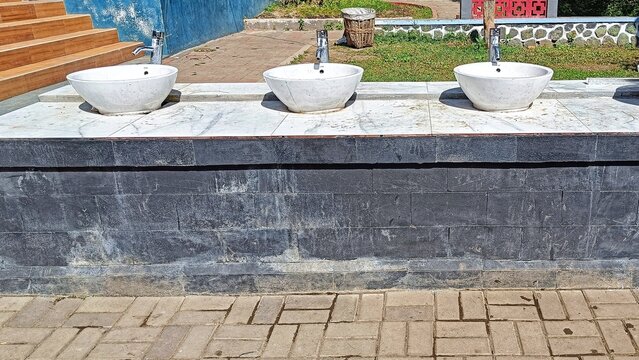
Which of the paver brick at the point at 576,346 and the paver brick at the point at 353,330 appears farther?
the paver brick at the point at 353,330

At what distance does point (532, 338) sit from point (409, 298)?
0.72 m

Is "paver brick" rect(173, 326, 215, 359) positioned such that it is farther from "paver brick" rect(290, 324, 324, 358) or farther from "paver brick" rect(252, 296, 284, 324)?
"paver brick" rect(290, 324, 324, 358)

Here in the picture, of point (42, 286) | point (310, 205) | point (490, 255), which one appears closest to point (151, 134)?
point (310, 205)

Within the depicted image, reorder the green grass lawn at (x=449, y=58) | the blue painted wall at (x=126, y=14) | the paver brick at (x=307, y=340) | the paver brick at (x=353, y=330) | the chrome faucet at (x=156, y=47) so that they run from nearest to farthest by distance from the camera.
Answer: the paver brick at (x=307, y=340) < the paver brick at (x=353, y=330) < the chrome faucet at (x=156, y=47) < the green grass lawn at (x=449, y=58) < the blue painted wall at (x=126, y=14)

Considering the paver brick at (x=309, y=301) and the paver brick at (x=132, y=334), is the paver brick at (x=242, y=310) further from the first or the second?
the paver brick at (x=132, y=334)

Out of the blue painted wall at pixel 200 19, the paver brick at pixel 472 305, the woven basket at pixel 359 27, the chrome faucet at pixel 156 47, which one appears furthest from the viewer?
the woven basket at pixel 359 27

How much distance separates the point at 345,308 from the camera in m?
3.25

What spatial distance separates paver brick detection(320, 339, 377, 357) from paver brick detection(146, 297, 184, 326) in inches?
37.2

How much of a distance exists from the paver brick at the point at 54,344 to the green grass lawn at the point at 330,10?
12015 mm

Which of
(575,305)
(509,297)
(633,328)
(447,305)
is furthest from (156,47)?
(633,328)

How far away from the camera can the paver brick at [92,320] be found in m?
3.21

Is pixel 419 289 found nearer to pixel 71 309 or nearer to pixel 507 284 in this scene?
pixel 507 284

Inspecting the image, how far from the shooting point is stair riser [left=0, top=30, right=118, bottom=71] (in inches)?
226

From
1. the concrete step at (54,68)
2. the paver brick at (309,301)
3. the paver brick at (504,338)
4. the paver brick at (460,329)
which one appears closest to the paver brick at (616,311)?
the paver brick at (504,338)
